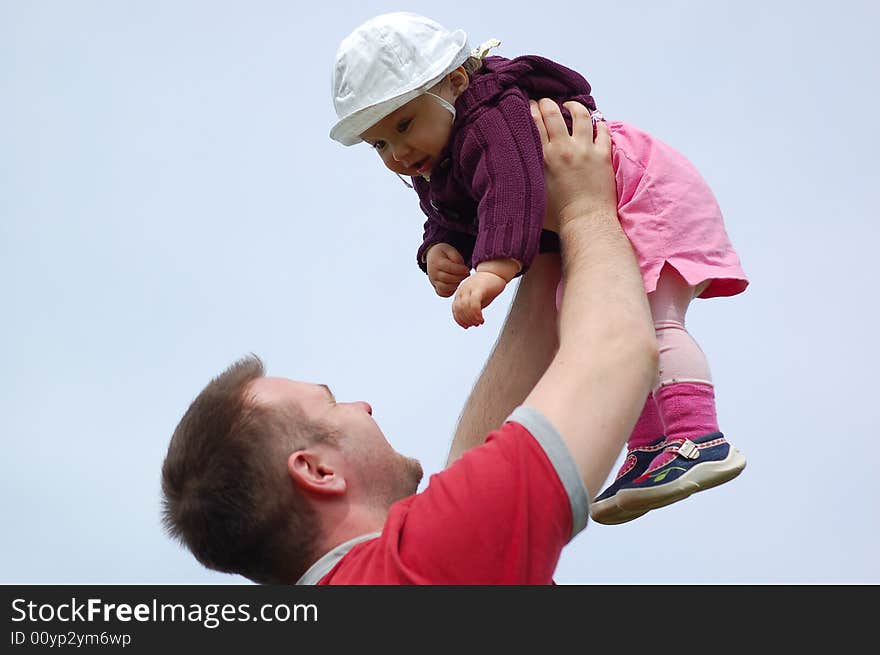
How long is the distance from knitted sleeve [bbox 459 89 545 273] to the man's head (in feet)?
2.33

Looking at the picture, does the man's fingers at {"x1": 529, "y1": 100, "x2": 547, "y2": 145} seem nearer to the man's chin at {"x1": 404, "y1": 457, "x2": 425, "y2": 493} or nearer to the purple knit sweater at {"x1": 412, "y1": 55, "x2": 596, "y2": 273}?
the purple knit sweater at {"x1": 412, "y1": 55, "x2": 596, "y2": 273}

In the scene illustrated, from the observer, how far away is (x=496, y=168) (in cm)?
400

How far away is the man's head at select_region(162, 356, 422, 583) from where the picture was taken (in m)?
3.73

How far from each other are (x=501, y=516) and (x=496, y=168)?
52.0 inches

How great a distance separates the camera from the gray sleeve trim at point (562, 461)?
3133 millimetres

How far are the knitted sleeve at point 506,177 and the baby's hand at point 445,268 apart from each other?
1.19 feet

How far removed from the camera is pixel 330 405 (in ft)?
13.0

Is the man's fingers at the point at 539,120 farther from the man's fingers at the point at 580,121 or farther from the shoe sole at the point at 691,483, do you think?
the shoe sole at the point at 691,483

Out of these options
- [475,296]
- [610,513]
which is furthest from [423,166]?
[610,513]

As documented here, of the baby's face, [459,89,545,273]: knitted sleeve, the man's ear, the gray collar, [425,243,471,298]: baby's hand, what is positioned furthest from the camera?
[425,243,471,298]: baby's hand

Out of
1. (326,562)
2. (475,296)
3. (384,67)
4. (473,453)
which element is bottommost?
(326,562)

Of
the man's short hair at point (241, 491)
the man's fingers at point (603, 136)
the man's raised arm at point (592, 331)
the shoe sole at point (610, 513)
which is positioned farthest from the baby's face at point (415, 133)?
the shoe sole at point (610, 513)

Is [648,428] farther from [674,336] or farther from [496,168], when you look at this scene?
[496,168]


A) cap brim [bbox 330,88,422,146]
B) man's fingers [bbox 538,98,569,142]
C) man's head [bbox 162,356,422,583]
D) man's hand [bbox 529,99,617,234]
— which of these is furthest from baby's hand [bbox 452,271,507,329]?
cap brim [bbox 330,88,422,146]
